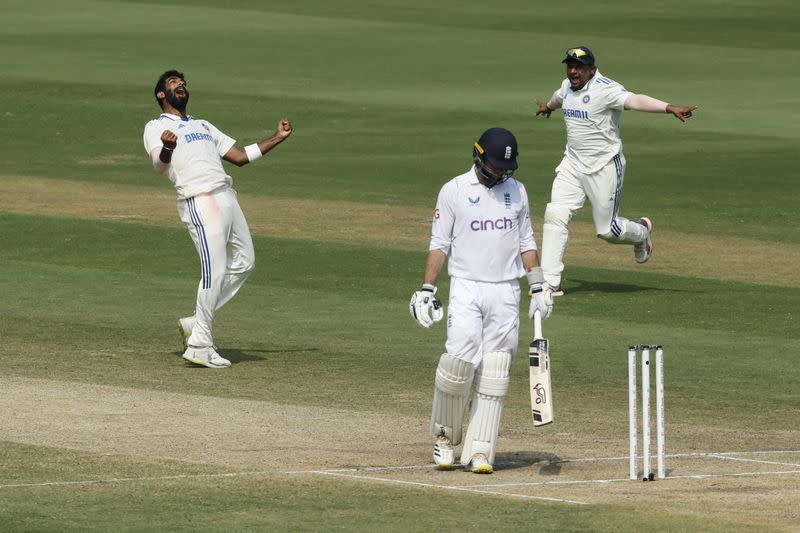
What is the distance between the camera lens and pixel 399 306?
1633 centimetres

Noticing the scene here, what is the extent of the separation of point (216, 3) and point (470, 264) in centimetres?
3943

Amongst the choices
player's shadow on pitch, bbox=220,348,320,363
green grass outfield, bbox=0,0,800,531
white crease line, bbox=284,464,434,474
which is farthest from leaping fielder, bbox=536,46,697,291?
white crease line, bbox=284,464,434,474

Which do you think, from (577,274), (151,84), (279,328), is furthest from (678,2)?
(279,328)

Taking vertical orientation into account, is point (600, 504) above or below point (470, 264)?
below

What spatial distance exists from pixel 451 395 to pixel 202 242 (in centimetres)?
401

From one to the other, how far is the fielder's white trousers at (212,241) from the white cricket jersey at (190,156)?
0.08m

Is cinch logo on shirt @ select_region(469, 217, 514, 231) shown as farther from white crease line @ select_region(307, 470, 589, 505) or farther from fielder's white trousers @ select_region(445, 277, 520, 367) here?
white crease line @ select_region(307, 470, 589, 505)

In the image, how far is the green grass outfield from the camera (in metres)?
9.60

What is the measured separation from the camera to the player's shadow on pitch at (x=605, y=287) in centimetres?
1745

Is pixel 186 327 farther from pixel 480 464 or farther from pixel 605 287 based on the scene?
pixel 605 287

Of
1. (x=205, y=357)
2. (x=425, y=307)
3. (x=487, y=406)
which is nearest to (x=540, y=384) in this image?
(x=487, y=406)

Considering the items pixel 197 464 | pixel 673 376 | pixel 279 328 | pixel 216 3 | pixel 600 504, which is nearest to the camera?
pixel 600 504

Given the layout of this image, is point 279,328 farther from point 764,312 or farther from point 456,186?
point 456,186

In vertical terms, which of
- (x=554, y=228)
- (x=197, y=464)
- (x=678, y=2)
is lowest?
(x=197, y=464)
